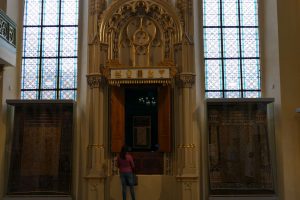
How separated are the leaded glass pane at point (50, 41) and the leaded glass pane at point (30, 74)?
432 mm

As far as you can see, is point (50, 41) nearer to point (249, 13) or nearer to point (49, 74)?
point (49, 74)

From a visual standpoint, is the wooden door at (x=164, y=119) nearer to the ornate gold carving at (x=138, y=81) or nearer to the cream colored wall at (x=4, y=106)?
the ornate gold carving at (x=138, y=81)

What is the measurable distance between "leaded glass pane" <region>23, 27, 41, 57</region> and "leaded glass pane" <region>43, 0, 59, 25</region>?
0.41 meters

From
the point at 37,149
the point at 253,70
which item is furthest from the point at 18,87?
the point at 253,70

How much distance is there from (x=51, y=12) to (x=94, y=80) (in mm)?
3053

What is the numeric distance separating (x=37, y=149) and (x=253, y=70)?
669cm

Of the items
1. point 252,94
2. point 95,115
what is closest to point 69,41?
point 95,115

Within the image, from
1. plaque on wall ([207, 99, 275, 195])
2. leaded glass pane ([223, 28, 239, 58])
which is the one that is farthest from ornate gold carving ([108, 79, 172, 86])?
leaded glass pane ([223, 28, 239, 58])

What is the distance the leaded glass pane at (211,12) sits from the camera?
12.7 metres

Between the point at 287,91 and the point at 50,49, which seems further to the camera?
the point at 50,49

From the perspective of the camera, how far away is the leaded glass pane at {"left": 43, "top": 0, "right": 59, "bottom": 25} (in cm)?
1280

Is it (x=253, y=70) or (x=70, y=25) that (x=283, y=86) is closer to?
(x=253, y=70)

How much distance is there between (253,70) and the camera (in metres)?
12.5

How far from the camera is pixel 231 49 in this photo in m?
12.6
